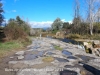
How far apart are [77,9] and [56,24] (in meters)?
19.4

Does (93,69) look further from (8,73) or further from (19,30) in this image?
(19,30)

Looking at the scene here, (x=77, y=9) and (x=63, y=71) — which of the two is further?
(x=77, y=9)

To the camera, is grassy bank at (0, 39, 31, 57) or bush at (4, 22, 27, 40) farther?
bush at (4, 22, 27, 40)

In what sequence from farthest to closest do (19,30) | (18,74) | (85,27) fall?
(85,27) < (19,30) < (18,74)

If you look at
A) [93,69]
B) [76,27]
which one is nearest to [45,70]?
[93,69]

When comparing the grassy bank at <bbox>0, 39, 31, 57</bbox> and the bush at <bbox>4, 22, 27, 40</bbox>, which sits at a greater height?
the bush at <bbox>4, 22, 27, 40</bbox>

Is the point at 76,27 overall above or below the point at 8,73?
above

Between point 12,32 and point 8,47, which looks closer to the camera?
point 8,47

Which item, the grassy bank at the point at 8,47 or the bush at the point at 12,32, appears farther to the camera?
the bush at the point at 12,32

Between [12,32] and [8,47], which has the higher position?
[12,32]

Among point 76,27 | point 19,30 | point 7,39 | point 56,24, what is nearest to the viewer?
point 7,39

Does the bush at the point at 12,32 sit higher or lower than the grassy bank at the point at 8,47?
higher

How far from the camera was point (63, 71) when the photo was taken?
5613mm

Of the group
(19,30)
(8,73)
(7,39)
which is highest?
(19,30)
